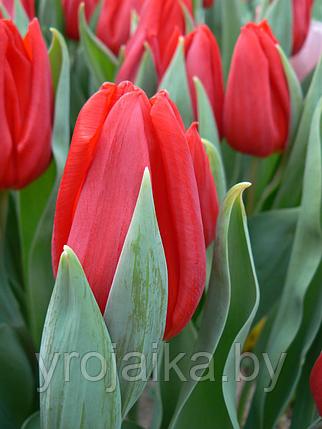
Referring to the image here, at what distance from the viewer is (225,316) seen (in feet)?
1.67

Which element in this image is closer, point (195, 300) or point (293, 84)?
point (195, 300)

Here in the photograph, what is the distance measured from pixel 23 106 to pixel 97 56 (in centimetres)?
33

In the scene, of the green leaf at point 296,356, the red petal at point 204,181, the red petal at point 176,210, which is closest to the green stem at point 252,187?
the green leaf at point 296,356

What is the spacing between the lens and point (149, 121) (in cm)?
43

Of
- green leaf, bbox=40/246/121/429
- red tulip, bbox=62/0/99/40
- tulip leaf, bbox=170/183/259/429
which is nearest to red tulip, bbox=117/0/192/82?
red tulip, bbox=62/0/99/40

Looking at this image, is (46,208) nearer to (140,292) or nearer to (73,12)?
(140,292)

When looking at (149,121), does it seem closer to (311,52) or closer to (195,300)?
(195,300)

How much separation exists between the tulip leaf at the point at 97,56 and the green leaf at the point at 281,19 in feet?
0.74

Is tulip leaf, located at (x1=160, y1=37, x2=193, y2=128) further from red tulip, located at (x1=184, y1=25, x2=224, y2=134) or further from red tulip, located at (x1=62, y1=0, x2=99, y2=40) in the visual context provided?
red tulip, located at (x1=62, y1=0, x2=99, y2=40)

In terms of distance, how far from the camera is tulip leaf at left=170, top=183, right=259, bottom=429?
51cm

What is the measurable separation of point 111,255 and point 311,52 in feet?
3.49

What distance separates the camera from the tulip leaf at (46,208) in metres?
0.71

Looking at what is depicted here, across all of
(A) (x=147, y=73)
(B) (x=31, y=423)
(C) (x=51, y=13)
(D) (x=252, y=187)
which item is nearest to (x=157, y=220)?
(B) (x=31, y=423)

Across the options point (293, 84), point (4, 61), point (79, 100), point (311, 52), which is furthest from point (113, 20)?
point (311, 52)
